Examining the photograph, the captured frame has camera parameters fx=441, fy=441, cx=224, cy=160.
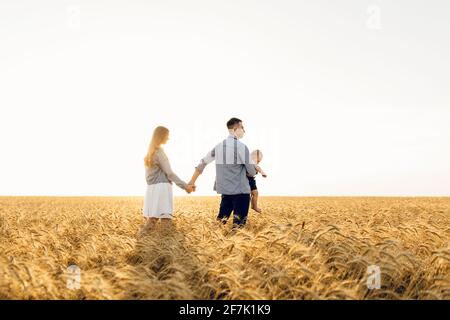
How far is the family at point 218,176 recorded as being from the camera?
8383 millimetres

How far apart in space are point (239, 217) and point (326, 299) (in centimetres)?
552

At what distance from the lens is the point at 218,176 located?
9.24 metres

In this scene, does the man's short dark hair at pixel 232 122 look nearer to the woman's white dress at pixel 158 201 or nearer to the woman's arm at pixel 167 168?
the woman's arm at pixel 167 168

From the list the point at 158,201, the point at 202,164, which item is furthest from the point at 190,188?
the point at 158,201

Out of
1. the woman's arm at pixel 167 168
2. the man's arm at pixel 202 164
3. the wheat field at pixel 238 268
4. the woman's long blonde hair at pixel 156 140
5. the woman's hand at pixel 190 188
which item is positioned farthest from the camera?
the man's arm at pixel 202 164

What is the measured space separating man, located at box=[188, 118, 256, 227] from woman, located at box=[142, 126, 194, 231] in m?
0.93

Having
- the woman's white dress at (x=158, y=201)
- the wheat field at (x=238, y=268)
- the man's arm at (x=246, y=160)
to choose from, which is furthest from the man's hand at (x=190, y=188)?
the wheat field at (x=238, y=268)

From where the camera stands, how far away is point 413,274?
16.2 ft

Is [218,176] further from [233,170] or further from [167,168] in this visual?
[167,168]

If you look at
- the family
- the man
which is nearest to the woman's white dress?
the family

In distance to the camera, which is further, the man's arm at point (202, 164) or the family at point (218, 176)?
the man's arm at point (202, 164)

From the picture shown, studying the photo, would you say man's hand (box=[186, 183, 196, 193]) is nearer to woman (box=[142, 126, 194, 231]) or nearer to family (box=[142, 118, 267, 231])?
family (box=[142, 118, 267, 231])

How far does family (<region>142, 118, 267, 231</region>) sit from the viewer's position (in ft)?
27.5
